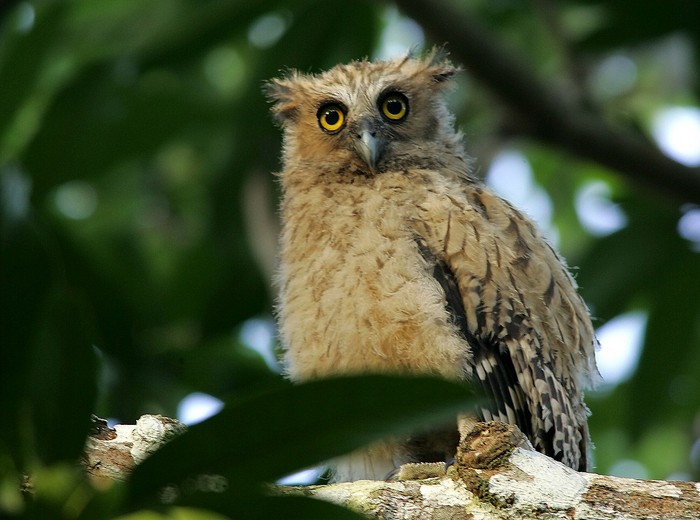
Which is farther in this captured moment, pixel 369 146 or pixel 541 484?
pixel 369 146

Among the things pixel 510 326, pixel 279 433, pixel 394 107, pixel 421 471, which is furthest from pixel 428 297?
pixel 279 433

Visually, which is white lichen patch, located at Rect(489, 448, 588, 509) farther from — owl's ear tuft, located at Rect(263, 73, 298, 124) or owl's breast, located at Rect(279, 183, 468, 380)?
owl's ear tuft, located at Rect(263, 73, 298, 124)

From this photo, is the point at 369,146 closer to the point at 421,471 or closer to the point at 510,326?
the point at 510,326

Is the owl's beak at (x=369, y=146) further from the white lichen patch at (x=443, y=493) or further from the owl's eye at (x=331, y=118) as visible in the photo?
the white lichen patch at (x=443, y=493)

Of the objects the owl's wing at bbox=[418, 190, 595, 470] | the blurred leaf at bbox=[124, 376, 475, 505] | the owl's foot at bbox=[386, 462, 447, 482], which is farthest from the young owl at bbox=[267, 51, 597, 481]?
the blurred leaf at bbox=[124, 376, 475, 505]

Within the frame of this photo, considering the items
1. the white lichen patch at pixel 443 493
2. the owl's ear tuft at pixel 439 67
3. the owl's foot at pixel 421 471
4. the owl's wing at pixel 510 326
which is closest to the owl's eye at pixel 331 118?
the owl's ear tuft at pixel 439 67

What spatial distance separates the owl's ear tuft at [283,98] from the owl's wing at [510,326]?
144cm

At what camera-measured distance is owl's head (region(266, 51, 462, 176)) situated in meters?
4.30

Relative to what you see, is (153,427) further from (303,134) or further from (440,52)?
(440,52)

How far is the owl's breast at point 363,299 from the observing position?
343cm

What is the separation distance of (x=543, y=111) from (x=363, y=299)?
90.1 inches

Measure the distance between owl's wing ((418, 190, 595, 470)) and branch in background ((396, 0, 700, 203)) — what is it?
1.58 m

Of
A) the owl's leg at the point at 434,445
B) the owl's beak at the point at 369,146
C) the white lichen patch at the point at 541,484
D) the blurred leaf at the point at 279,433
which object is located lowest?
the blurred leaf at the point at 279,433

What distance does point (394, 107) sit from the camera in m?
4.56
